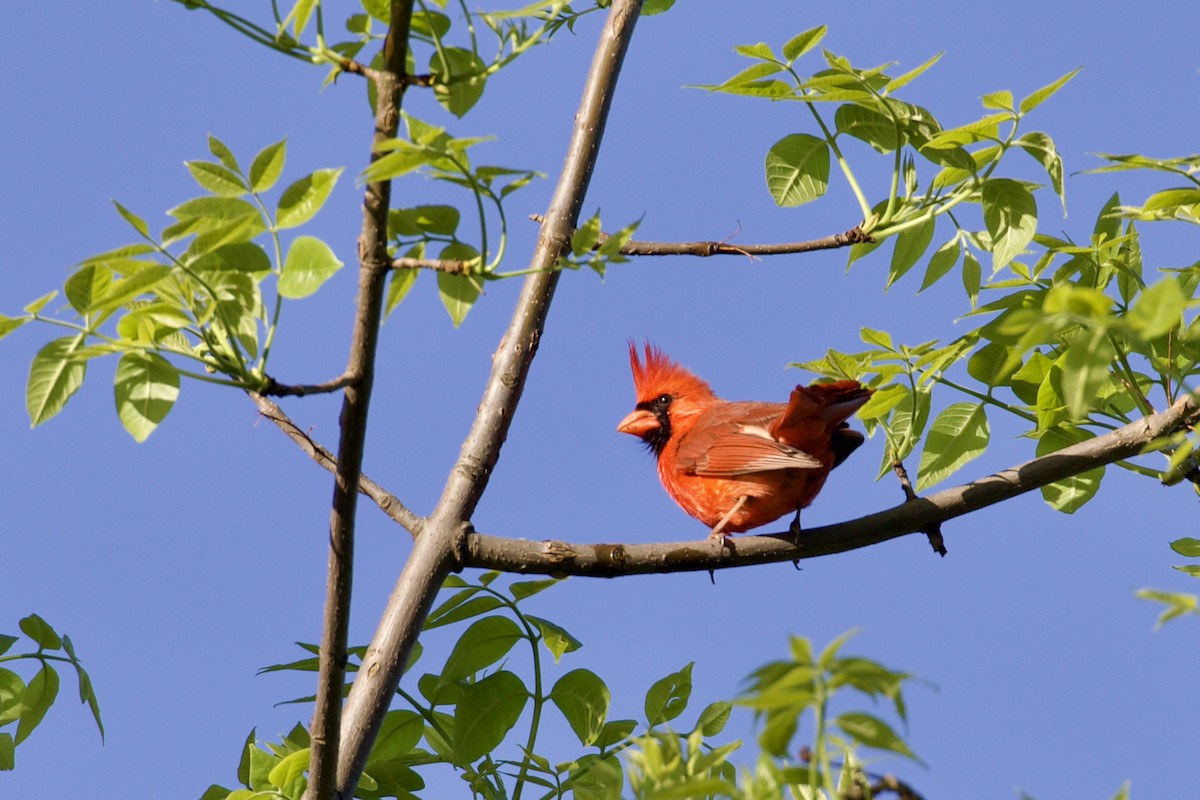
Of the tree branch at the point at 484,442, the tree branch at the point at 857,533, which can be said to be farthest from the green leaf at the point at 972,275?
the tree branch at the point at 484,442

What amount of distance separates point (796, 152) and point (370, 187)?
1234 millimetres

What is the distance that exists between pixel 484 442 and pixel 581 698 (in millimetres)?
575

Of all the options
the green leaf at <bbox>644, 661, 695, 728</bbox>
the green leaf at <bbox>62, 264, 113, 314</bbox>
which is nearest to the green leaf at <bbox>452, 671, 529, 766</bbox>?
the green leaf at <bbox>644, 661, 695, 728</bbox>

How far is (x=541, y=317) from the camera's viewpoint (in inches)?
105

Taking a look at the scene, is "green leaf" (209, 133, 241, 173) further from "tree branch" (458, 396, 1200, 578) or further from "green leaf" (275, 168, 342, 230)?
"tree branch" (458, 396, 1200, 578)

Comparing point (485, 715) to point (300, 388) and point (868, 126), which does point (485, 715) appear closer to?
point (300, 388)

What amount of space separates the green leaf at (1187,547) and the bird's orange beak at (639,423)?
247cm

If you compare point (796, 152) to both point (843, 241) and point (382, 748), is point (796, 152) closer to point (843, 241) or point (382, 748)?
point (843, 241)

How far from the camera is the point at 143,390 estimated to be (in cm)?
173

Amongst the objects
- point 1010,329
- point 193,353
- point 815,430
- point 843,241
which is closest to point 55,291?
point 193,353

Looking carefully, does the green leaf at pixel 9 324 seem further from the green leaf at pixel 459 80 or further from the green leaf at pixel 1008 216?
the green leaf at pixel 1008 216

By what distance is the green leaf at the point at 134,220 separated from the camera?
1592 mm

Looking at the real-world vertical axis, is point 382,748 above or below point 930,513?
below

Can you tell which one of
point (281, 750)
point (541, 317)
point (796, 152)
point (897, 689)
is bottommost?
point (897, 689)
